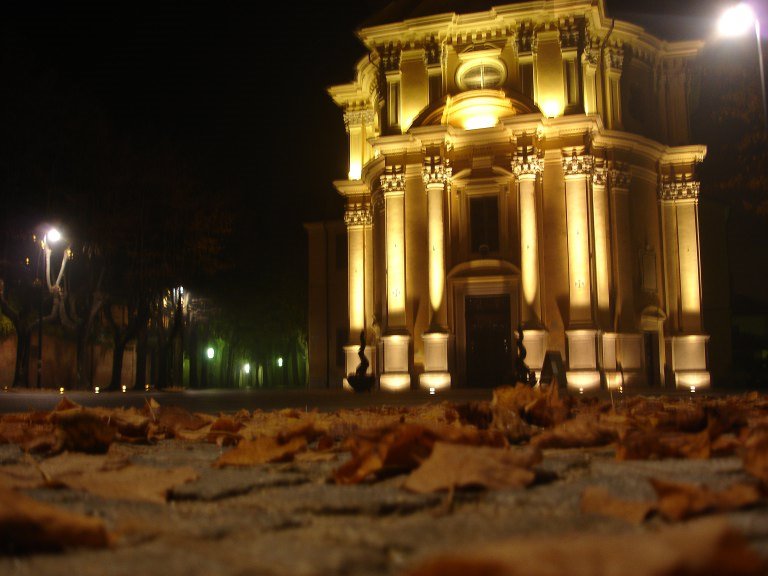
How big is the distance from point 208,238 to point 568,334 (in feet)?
52.8

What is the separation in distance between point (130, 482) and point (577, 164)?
32551 mm

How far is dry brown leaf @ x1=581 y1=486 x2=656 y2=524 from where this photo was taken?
2285 millimetres

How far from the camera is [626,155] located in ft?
121

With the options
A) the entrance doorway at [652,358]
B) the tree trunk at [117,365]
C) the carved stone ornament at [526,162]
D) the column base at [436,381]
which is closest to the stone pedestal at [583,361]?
the column base at [436,381]

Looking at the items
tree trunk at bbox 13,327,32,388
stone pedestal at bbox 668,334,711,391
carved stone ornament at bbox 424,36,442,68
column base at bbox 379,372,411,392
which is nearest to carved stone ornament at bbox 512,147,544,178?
carved stone ornament at bbox 424,36,442,68

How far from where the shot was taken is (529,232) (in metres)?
33.6

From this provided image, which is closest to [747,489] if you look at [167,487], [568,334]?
[167,487]

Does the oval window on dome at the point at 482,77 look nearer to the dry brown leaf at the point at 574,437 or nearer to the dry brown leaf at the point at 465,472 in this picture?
the dry brown leaf at the point at 574,437

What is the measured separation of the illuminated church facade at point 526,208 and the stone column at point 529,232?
58 millimetres

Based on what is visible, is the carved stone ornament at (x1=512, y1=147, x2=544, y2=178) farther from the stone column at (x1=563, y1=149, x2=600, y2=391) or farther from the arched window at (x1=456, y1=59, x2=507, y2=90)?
the arched window at (x1=456, y1=59, x2=507, y2=90)

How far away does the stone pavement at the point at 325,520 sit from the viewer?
70.3 inches

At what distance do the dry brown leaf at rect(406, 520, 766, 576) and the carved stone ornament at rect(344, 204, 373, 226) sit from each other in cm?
4021

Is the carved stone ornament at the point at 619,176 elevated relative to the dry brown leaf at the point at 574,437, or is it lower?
elevated

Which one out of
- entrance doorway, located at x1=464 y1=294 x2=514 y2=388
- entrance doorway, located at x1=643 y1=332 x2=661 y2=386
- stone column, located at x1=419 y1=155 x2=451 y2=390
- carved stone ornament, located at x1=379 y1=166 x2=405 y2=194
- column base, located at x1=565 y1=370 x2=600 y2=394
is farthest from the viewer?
entrance doorway, located at x1=643 y1=332 x2=661 y2=386
